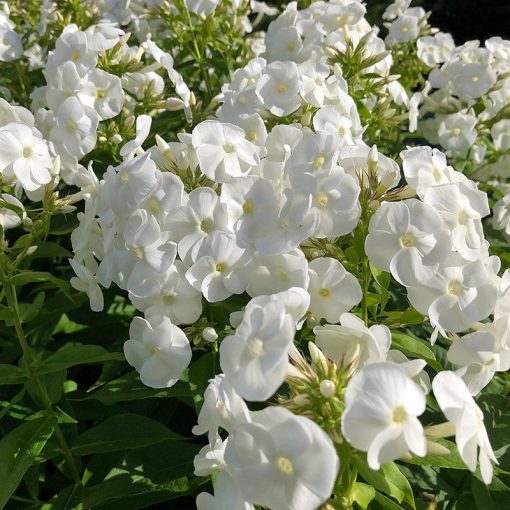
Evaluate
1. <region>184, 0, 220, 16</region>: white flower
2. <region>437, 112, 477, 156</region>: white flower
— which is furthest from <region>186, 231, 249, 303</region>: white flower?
<region>437, 112, 477, 156</region>: white flower

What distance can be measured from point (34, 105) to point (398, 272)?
5.88ft

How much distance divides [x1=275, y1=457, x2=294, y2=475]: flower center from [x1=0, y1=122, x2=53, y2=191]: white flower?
1228 mm

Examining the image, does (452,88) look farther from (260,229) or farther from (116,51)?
(260,229)

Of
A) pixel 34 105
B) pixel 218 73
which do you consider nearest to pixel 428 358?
pixel 34 105

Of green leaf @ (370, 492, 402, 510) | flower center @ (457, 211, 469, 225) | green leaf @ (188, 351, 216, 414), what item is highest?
flower center @ (457, 211, 469, 225)

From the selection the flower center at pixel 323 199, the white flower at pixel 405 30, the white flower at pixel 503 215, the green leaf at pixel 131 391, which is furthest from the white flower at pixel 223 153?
the white flower at pixel 405 30

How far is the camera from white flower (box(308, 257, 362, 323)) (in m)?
1.46

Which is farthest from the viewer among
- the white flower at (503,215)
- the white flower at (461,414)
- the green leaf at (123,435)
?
the white flower at (503,215)

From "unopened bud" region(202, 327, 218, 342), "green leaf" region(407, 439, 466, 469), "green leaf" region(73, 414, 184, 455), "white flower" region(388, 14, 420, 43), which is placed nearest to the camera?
"green leaf" region(407, 439, 466, 469)

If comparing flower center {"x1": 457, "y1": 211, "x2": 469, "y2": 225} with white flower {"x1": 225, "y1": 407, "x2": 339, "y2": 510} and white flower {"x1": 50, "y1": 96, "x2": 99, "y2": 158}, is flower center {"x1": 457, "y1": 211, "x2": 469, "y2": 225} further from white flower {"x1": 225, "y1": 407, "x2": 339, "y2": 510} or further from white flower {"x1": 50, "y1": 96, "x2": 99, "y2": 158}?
white flower {"x1": 50, "y1": 96, "x2": 99, "y2": 158}

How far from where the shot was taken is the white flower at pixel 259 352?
3.62ft

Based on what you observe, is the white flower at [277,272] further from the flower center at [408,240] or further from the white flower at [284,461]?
the white flower at [284,461]

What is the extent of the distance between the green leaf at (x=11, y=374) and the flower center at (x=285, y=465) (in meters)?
1.10

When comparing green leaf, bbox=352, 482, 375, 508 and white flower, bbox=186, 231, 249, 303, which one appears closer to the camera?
green leaf, bbox=352, 482, 375, 508
